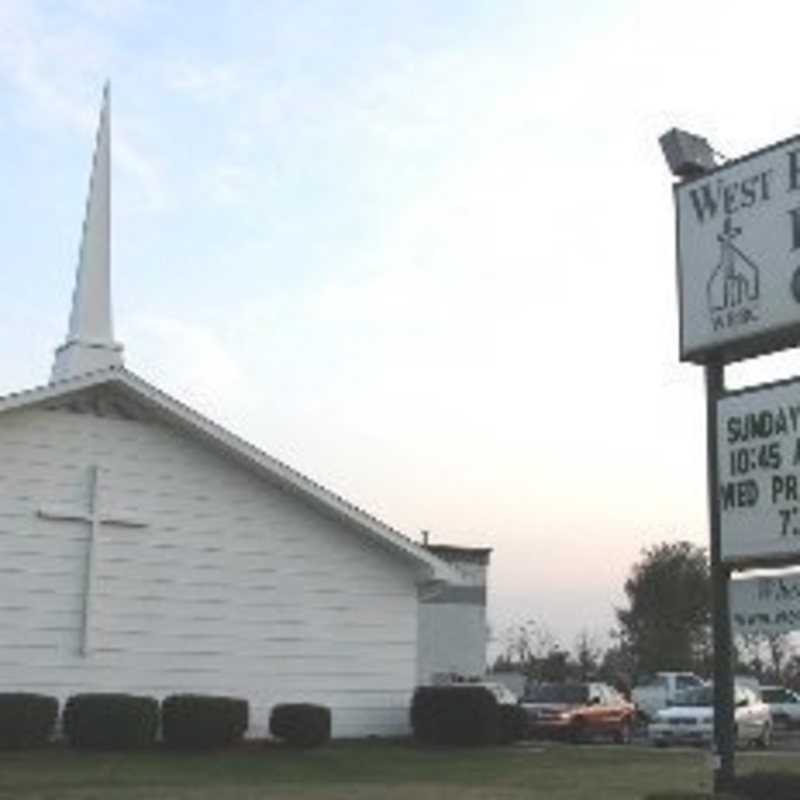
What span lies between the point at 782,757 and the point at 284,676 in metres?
9.61

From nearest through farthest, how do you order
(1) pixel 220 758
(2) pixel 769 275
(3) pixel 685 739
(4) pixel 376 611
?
(2) pixel 769 275 < (1) pixel 220 758 < (4) pixel 376 611 < (3) pixel 685 739

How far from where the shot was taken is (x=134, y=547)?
26.9 meters

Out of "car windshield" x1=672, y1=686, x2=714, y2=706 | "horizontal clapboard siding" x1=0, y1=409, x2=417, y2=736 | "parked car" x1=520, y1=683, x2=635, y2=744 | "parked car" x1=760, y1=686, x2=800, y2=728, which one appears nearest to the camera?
"horizontal clapboard siding" x1=0, y1=409, x2=417, y2=736

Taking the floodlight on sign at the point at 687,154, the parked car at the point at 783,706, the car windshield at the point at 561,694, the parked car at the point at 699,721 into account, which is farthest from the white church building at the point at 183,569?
the parked car at the point at 783,706

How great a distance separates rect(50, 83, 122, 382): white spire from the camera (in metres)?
31.4

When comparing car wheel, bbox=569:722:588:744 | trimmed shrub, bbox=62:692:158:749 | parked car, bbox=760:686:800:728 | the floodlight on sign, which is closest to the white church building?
trimmed shrub, bbox=62:692:158:749

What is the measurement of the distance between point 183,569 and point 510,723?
6773mm

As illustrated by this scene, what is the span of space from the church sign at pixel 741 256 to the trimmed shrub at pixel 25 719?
13858mm

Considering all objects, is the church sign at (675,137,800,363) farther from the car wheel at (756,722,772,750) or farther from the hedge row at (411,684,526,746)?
the car wheel at (756,722,772,750)

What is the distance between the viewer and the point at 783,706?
53.9m

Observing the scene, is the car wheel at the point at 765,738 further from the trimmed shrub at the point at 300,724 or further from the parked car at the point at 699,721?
the trimmed shrub at the point at 300,724

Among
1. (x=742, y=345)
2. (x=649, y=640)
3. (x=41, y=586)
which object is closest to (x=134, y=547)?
(x=41, y=586)

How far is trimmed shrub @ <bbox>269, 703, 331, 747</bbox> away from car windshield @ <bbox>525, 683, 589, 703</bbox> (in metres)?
13.9

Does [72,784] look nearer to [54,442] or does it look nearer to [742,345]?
[54,442]
